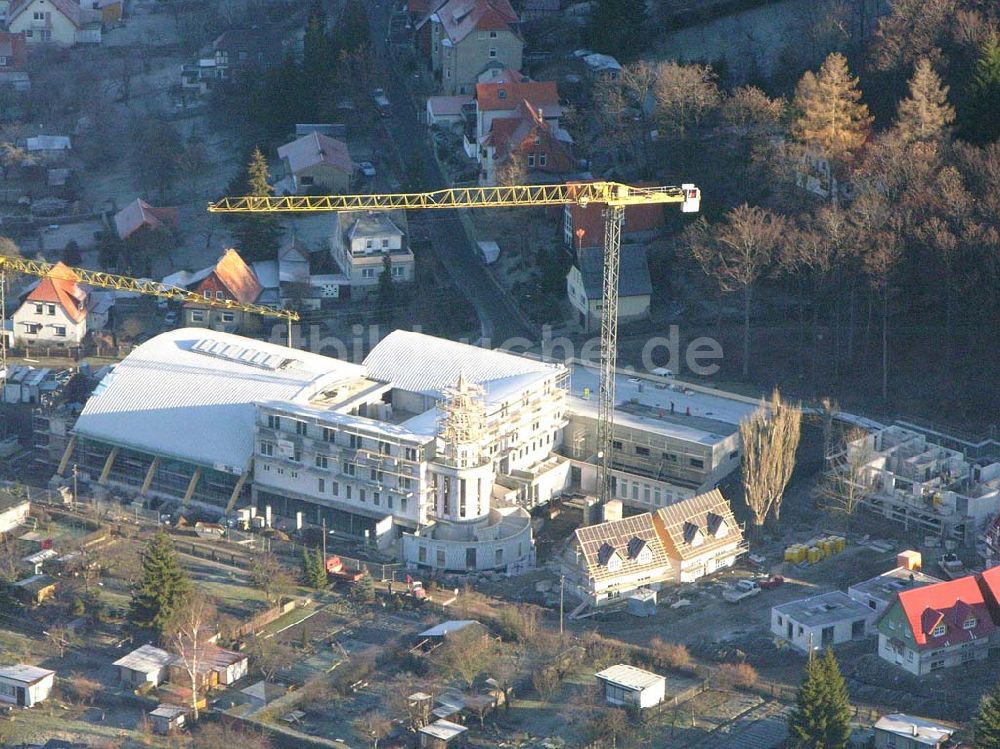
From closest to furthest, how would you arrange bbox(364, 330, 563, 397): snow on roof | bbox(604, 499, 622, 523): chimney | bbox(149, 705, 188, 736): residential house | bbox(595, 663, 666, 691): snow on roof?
bbox(149, 705, 188, 736): residential house → bbox(595, 663, 666, 691): snow on roof → bbox(604, 499, 622, 523): chimney → bbox(364, 330, 563, 397): snow on roof

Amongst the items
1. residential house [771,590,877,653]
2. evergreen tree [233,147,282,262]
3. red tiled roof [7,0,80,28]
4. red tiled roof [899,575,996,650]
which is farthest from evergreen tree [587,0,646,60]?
red tiled roof [899,575,996,650]

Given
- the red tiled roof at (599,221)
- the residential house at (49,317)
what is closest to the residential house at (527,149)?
the red tiled roof at (599,221)

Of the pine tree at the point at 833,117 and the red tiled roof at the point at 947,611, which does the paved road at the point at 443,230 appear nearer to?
the pine tree at the point at 833,117

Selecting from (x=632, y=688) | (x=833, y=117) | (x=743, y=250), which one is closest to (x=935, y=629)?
(x=632, y=688)

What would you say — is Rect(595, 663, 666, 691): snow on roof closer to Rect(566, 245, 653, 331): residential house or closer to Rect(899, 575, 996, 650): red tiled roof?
Rect(899, 575, 996, 650): red tiled roof

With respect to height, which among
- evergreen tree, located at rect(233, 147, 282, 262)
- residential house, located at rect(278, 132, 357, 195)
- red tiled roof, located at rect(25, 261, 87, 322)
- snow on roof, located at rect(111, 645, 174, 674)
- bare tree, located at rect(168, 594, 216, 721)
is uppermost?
residential house, located at rect(278, 132, 357, 195)

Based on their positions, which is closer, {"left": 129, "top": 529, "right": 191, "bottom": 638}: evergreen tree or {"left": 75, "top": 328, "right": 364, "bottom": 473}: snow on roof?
{"left": 129, "top": 529, "right": 191, "bottom": 638}: evergreen tree

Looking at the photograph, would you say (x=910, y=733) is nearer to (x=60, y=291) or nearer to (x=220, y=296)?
(x=220, y=296)
